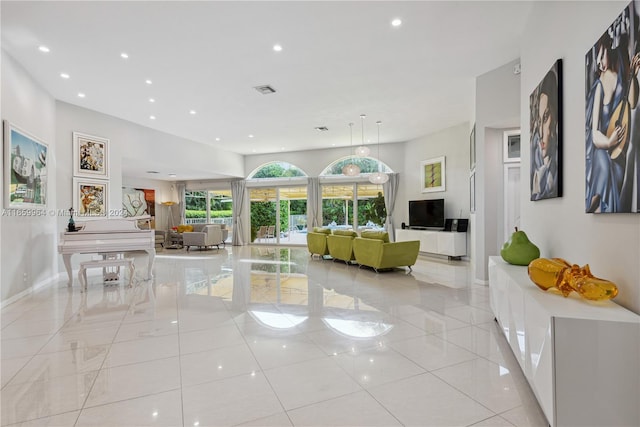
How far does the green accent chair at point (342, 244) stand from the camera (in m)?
7.76

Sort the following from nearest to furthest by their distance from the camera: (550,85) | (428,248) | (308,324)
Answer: (550,85), (308,324), (428,248)

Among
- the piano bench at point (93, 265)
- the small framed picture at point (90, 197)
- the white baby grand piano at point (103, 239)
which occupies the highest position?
the small framed picture at point (90, 197)

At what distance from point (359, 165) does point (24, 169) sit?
9.12 meters

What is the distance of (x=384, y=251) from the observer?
21.9ft

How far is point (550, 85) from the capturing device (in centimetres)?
304

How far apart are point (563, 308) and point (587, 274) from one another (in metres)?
0.38

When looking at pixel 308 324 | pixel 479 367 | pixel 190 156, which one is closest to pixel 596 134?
pixel 479 367

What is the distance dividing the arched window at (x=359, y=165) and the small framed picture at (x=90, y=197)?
22.9ft

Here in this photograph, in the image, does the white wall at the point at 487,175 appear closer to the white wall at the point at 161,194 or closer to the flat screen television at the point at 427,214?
the flat screen television at the point at 427,214

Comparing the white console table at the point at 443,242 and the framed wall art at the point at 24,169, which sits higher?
the framed wall art at the point at 24,169

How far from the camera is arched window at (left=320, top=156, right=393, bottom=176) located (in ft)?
38.0

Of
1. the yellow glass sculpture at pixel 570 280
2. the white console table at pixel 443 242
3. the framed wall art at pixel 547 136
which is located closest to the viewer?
the yellow glass sculpture at pixel 570 280

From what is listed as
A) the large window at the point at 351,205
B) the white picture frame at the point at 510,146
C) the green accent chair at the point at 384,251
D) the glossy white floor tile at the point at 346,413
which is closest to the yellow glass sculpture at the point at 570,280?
the glossy white floor tile at the point at 346,413

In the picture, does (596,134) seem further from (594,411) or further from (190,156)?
(190,156)
